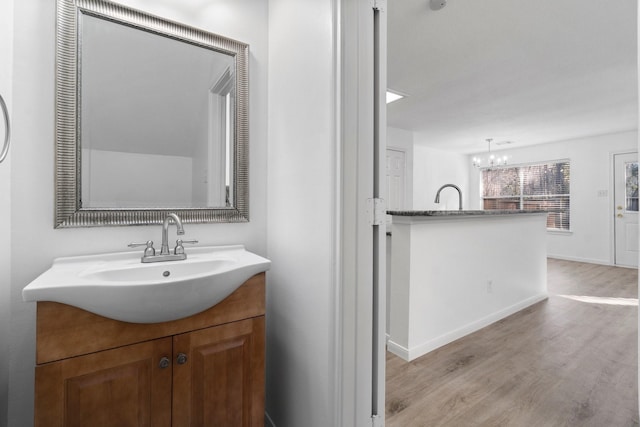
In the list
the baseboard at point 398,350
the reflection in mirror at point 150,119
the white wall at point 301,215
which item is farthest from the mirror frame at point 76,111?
the baseboard at point 398,350

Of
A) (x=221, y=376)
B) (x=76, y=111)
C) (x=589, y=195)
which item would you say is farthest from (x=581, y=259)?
(x=76, y=111)

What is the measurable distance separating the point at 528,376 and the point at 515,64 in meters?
2.68

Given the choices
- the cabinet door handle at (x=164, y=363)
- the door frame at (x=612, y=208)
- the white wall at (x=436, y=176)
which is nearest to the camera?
the cabinet door handle at (x=164, y=363)

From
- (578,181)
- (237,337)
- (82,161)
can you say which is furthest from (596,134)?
(82,161)

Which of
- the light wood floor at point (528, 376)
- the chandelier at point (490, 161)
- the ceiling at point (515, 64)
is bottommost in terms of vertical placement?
the light wood floor at point (528, 376)

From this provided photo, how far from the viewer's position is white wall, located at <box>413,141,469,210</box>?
649 cm

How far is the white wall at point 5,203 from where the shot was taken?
1.07 meters

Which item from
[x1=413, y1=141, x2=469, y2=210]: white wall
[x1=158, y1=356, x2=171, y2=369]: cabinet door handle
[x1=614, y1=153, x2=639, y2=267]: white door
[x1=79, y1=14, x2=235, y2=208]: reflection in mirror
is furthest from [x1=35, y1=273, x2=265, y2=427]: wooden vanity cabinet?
[x1=614, y1=153, x2=639, y2=267]: white door

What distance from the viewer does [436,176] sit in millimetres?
6852

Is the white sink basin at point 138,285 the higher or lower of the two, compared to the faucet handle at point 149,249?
lower

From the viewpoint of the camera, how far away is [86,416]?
0.88 metres

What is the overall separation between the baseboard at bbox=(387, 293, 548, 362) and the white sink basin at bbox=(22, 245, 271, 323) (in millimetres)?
1448

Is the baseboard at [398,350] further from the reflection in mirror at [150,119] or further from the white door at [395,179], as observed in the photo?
the white door at [395,179]

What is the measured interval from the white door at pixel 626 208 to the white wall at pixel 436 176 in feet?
9.00
